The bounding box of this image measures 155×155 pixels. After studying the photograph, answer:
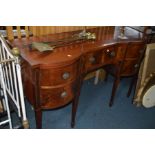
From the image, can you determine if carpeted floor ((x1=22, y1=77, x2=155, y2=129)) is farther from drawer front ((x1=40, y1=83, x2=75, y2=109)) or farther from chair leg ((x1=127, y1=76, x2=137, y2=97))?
drawer front ((x1=40, y1=83, x2=75, y2=109))

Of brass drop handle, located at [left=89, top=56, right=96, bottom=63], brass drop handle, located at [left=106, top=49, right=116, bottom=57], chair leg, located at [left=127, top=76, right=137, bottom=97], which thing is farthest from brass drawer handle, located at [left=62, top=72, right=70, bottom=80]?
chair leg, located at [left=127, top=76, right=137, bottom=97]

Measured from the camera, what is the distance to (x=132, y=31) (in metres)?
2.03

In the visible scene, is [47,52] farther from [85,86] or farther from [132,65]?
[85,86]

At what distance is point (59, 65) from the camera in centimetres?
126

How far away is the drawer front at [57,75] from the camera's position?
1.26 metres

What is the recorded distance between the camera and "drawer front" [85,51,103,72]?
4.97ft

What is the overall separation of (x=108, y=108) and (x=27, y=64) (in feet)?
4.03

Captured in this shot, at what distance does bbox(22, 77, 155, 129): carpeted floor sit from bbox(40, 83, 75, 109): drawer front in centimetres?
49

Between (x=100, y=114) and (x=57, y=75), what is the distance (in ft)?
3.13

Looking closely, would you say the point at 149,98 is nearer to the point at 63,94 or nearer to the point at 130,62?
the point at 130,62

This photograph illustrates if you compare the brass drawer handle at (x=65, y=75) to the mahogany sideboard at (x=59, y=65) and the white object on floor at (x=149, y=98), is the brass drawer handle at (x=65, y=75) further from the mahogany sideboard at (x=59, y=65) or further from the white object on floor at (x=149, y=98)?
the white object on floor at (x=149, y=98)

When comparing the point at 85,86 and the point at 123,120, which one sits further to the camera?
the point at 85,86
